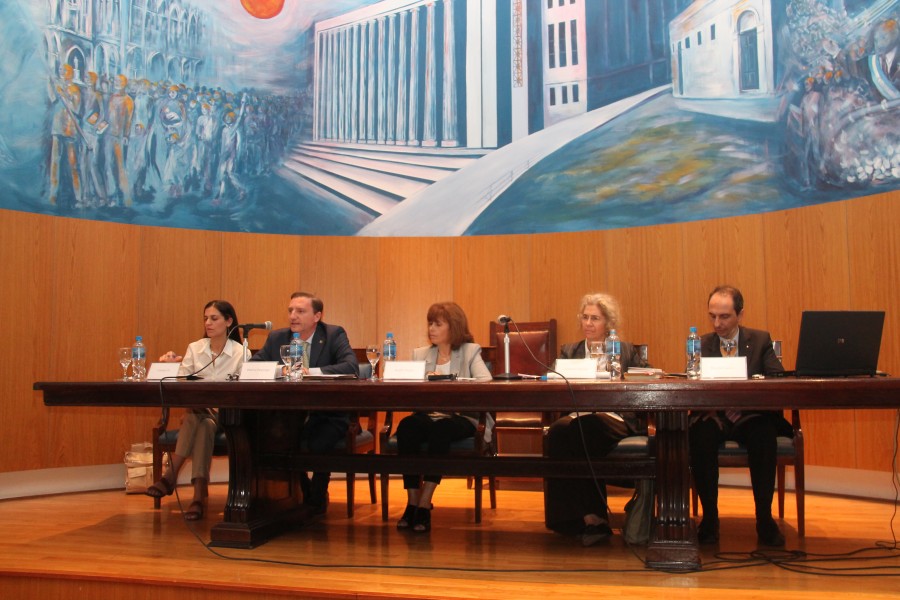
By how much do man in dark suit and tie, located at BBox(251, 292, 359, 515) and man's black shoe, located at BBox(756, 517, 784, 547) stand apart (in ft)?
6.53

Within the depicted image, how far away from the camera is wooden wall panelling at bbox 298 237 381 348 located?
581 centimetres

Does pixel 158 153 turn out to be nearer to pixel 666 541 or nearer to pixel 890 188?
pixel 666 541

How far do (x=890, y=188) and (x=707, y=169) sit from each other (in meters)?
1.28

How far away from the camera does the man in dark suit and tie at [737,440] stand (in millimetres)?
3143

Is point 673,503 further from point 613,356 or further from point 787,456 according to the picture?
point 787,456

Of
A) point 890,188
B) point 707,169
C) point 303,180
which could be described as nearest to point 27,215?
point 303,180

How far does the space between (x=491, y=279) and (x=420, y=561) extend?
10.5ft

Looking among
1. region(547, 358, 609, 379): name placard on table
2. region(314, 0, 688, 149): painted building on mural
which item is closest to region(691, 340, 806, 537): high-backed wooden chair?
region(547, 358, 609, 379): name placard on table

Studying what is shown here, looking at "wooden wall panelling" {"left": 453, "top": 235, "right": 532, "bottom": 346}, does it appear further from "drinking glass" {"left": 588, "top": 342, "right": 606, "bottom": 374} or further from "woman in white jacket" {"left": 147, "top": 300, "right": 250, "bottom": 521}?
"drinking glass" {"left": 588, "top": 342, "right": 606, "bottom": 374}

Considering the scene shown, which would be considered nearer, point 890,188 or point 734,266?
point 890,188

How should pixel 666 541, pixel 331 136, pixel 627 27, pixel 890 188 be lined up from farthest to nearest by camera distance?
pixel 331 136, pixel 627 27, pixel 890 188, pixel 666 541

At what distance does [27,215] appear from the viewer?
15.4 ft

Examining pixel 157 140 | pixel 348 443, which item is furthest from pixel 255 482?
pixel 157 140

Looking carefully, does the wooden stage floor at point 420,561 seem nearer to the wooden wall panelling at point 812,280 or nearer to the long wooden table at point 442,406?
the long wooden table at point 442,406
